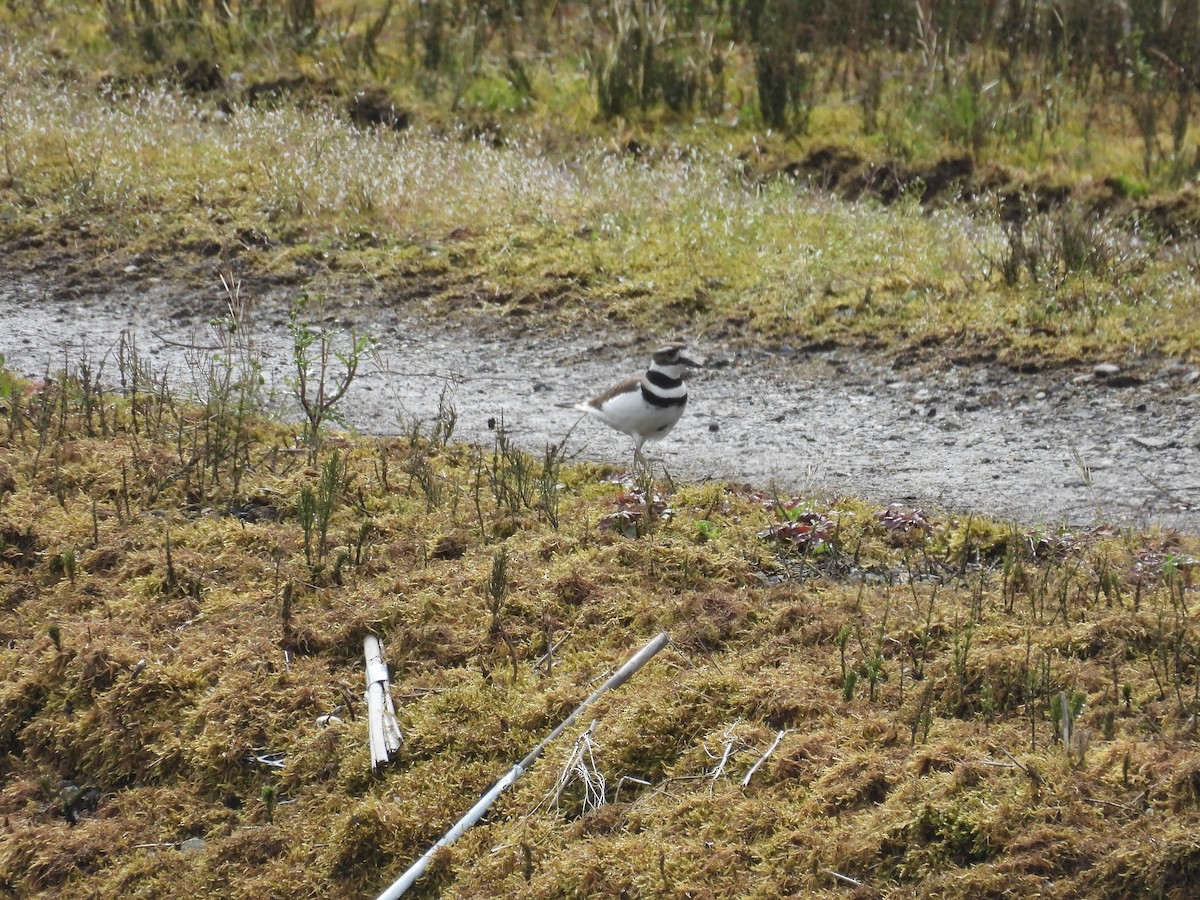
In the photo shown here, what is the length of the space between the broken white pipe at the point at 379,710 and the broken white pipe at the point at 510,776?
13.0 inches

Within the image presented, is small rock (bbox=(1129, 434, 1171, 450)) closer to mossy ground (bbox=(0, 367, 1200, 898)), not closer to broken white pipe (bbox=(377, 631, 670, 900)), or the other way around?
mossy ground (bbox=(0, 367, 1200, 898))

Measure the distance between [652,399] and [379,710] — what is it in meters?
1.93

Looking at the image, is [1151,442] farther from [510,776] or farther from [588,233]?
[588,233]

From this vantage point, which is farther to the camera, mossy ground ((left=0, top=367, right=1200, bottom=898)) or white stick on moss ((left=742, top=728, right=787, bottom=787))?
white stick on moss ((left=742, top=728, right=787, bottom=787))

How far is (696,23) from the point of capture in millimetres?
11461

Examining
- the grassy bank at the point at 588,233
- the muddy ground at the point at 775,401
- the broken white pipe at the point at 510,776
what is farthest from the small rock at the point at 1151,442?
the broken white pipe at the point at 510,776

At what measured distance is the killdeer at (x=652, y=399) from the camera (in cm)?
537

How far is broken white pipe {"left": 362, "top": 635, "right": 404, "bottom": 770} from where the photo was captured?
3824 mm

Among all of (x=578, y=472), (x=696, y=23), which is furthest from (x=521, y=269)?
(x=696, y=23)

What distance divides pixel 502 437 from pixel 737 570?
51.6 inches

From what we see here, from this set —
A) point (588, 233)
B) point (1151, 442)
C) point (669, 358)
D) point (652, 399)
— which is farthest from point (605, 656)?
point (588, 233)

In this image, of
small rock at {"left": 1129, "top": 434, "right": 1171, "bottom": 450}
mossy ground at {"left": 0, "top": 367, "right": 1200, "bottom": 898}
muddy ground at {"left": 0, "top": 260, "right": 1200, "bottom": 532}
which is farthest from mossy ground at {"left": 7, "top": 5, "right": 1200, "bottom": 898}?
small rock at {"left": 1129, "top": 434, "right": 1171, "bottom": 450}

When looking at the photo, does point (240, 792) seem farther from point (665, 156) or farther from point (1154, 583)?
point (665, 156)

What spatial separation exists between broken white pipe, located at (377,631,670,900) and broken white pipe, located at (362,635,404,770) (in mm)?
331
